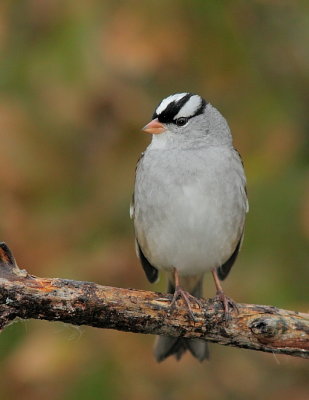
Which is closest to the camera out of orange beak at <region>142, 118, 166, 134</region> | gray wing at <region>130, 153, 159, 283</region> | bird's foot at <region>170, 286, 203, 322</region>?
bird's foot at <region>170, 286, 203, 322</region>

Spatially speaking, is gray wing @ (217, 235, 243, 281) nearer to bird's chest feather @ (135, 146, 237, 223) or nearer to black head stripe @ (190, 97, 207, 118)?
bird's chest feather @ (135, 146, 237, 223)

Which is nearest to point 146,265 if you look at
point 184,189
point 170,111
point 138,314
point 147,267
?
point 147,267

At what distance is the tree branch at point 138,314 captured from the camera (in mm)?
2957

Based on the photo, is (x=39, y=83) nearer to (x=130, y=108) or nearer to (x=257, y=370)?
(x=130, y=108)

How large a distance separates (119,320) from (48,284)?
0.93ft

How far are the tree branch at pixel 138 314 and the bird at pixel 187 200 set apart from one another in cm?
41

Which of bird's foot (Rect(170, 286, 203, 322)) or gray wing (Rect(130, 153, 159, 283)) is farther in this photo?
gray wing (Rect(130, 153, 159, 283))

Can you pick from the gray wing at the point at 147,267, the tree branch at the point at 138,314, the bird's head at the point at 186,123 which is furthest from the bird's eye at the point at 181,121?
the tree branch at the point at 138,314

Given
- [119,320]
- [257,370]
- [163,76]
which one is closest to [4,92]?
[163,76]

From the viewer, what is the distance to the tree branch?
116 inches

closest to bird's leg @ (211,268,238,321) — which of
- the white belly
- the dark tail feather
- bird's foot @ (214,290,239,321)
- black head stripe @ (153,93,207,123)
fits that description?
bird's foot @ (214,290,239,321)

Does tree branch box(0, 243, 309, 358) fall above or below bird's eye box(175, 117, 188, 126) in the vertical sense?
below

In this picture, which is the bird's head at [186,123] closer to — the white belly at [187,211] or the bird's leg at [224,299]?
the white belly at [187,211]

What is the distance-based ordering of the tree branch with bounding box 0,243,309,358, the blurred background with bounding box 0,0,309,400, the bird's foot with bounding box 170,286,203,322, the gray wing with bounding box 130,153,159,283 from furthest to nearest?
1. the gray wing with bounding box 130,153,159,283
2. the blurred background with bounding box 0,0,309,400
3. the bird's foot with bounding box 170,286,203,322
4. the tree branch with bounding box 0,243,309,358
